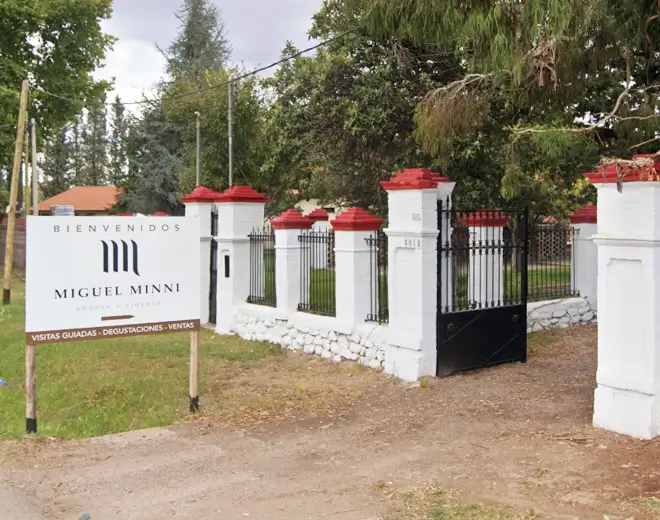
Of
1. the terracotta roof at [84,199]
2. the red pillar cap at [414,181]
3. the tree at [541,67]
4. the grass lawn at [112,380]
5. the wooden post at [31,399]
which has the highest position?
the terracotta roof at [84,199]

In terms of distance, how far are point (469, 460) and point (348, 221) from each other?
4352 millimetres

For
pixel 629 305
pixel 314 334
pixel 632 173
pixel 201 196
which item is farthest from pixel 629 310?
pixel 201 196

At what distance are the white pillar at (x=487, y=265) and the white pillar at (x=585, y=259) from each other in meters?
2.16

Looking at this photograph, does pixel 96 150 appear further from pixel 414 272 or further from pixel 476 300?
pixel 414 272

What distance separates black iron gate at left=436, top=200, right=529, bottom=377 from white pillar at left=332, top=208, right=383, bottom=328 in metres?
1.09

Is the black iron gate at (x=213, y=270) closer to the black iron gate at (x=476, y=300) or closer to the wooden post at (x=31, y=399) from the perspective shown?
the black iron gate at (x=476, y=300)

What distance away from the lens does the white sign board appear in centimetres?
619

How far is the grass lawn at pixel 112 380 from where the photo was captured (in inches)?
277

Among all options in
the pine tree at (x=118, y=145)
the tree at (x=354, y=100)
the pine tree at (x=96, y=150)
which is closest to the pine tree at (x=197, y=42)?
the pine tree at (x=118, y=145)

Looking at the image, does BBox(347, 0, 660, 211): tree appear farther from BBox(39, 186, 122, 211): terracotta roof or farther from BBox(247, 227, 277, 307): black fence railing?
BBox(39, 186, 122, 211): terracotta roof

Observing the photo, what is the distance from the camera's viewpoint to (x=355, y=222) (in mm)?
9156

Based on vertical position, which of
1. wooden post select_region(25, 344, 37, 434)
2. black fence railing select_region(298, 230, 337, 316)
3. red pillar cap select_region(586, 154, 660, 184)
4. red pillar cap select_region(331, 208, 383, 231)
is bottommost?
wooden post select_region(25, 344, 37, 434)

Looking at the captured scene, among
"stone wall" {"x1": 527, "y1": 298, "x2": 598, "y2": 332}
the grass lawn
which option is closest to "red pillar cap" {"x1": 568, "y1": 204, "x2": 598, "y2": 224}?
"stone wall" {"x1": 527, "y1": 298, "x2": 598, "y2": 332}

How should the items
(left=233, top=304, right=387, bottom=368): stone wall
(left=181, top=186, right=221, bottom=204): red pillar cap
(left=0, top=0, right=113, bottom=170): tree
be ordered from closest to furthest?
(left=233, top=304, right=387, bottom=368): stone wall → (left=181, top=186, right=221, bottom=204): red pillar cap → (left=0, top=0, right=113, bottom=170): tree
